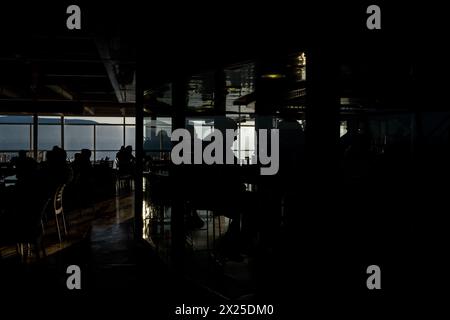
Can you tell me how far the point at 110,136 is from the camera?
55.8 feet

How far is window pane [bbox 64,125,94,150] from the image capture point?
16.4m

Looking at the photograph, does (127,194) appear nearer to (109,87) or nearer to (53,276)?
(109,87)

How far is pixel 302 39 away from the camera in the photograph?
2.62 m

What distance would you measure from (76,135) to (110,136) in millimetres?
1382

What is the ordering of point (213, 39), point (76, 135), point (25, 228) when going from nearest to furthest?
point (213, 39)
point (25, 228)
point (76, 135)

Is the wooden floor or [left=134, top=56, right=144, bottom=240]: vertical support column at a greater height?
[left=134, top=56, right=144, bottom=240]: vertical support column

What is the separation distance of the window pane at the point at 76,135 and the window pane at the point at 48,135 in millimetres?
351

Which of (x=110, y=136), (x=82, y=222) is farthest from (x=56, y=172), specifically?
(x=110, y=136)

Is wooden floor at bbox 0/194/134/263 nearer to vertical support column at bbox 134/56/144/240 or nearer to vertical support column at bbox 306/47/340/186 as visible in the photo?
vertical support column at bbox 134/56/144/240

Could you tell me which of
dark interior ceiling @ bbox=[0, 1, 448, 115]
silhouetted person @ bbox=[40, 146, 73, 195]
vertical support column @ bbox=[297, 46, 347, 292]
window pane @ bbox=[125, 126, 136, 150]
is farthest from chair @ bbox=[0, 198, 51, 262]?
window pane @ bbox=[125, 126, 136, 150]

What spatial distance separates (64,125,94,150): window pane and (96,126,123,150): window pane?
274 millimetres

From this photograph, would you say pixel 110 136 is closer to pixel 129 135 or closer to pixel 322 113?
pixel 129 135

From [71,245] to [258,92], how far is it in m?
3.80
